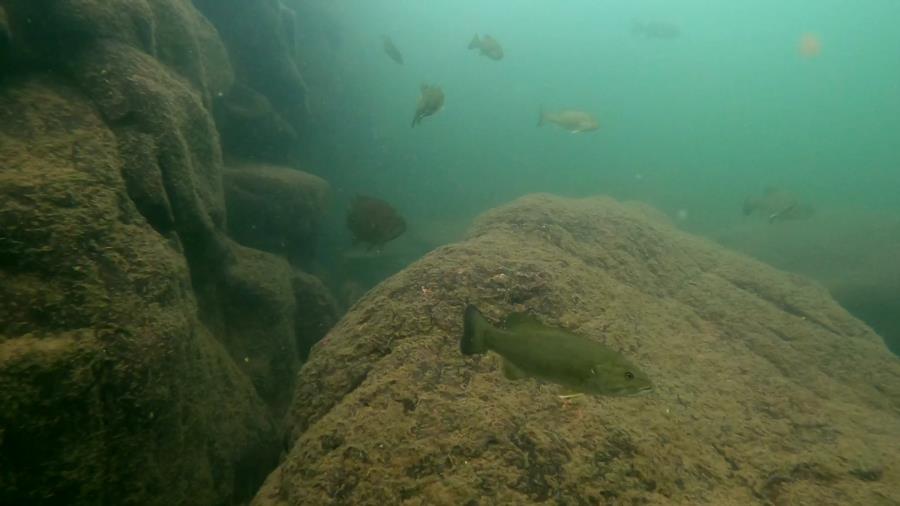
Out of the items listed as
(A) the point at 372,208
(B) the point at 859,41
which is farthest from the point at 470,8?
(B) the point at 859,41

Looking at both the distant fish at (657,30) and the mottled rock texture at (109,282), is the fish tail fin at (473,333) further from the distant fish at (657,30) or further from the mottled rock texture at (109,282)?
the distant fish at (657,30)

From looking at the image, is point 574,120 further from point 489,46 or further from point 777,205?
point 777,205

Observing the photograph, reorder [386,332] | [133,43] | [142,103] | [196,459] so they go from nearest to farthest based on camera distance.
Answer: [386,332]
[196,459]
[142,103]
[133,43]

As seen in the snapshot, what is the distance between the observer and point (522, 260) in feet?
11.5

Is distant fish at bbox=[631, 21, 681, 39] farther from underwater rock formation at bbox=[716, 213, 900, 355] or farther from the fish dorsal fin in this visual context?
the fish dorsal fin

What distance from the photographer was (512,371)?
192cm

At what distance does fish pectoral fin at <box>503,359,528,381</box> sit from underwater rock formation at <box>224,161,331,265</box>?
311 inches

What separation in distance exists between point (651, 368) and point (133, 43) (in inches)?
222

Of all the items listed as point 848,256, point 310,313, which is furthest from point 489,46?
point 848,256

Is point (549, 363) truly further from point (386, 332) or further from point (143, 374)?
point (143, 374)

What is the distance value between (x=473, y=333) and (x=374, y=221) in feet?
21.7

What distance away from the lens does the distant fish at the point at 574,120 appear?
8.91 metres

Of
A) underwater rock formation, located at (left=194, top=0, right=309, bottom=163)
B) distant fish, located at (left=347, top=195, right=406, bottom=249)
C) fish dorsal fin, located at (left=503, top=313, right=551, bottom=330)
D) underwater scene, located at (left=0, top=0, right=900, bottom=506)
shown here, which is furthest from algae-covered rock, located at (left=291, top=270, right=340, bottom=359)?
fish dorsal fin, located at (left=503, top=313, right=551, bottom=330)

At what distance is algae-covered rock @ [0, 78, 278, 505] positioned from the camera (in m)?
2.18
